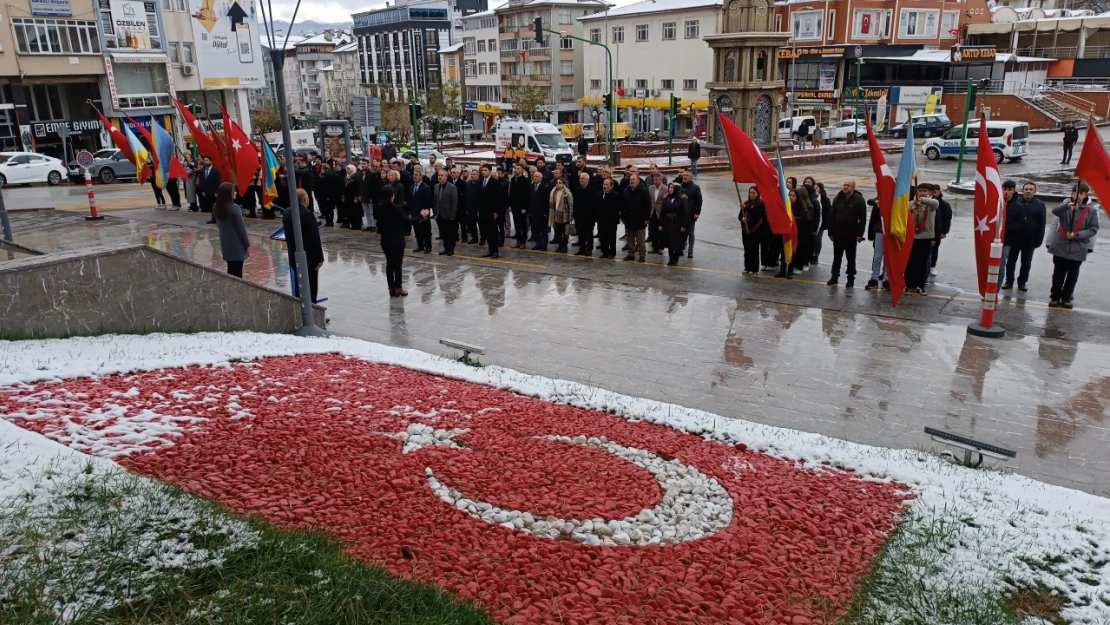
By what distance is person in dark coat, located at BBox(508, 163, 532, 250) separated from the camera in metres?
16.6

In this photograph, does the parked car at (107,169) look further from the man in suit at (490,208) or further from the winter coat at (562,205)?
the winter coat at (562,205)

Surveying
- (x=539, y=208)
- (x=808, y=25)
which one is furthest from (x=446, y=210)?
(x=808, y=25)

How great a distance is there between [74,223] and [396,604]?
21979 mm

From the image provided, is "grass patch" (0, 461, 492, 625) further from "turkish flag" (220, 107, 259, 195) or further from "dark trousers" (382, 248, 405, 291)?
"turkish flag" (220, 107, 259, 195)

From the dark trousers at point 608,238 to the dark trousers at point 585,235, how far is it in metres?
0.20

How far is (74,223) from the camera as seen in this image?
22.0 metres

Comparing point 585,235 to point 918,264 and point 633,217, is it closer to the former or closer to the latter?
point 633,217

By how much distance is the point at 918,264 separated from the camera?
12.9m

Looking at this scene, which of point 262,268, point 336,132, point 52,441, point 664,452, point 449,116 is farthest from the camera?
point 449,116

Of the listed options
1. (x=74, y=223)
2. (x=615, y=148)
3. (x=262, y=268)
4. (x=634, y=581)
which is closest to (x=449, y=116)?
(x=615, y=148)

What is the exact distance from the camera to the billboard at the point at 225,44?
54812 mm

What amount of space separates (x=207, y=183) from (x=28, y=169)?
16184mm

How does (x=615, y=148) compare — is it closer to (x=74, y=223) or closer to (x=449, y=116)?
(x=74, y=223)

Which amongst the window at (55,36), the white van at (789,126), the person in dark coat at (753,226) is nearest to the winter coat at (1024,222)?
the person in dark coat at (753,226)
